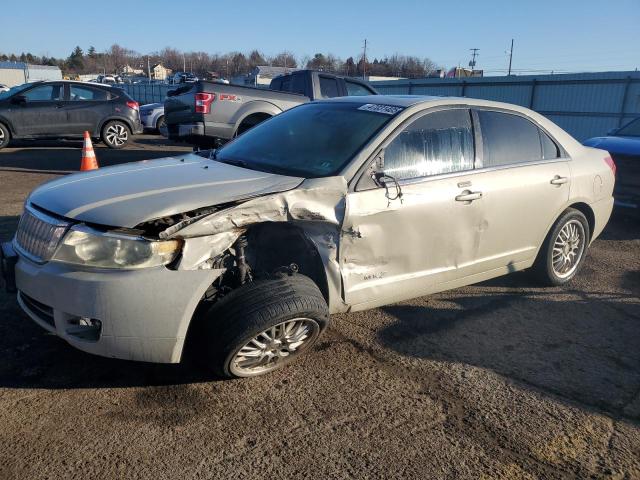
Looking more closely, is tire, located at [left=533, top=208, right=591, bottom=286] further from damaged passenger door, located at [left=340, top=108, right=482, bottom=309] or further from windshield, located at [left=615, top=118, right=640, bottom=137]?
windshield, located at [left=615, top=118, right=640, bottom=137]

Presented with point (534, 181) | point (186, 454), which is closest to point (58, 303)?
point (186, 454)

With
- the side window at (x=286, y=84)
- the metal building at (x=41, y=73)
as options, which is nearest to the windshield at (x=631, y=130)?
the side window at (x=286, y=84)

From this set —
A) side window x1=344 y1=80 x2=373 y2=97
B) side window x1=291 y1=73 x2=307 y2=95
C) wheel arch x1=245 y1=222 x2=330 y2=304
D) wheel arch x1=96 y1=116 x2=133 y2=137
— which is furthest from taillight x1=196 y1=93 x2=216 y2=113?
wheel arch x1=245 y1=222 x2=330 y2=304

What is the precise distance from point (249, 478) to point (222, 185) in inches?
62.8

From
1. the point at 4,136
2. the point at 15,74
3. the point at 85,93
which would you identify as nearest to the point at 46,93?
the point at 85,93

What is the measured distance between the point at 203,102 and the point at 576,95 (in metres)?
13.0

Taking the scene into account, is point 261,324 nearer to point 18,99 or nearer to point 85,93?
point 18,99

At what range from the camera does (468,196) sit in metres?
3.94

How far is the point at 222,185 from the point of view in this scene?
321 cm

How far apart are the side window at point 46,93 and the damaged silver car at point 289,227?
1027 cm

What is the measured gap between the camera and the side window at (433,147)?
3.73m

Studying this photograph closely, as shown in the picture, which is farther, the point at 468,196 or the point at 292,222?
the point at 468,196

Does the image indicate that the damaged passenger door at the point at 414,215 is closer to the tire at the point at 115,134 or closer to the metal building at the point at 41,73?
the tire at the point at 115,134

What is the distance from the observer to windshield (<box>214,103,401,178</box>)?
365cm
